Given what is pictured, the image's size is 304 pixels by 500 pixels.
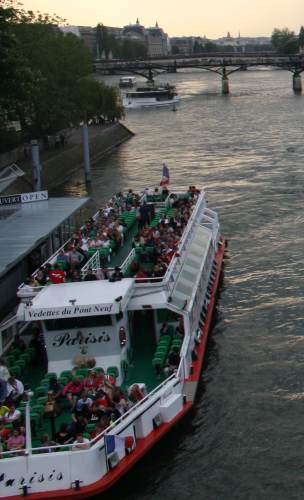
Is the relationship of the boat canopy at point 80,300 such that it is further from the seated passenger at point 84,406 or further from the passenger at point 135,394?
the seated passenger at point 84,406

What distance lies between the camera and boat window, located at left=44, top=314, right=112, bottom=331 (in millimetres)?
20000

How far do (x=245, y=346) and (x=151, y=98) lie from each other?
111749 millimetres

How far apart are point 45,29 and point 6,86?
2505 centimetres

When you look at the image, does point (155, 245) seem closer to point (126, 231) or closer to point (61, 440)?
point (126, 231)

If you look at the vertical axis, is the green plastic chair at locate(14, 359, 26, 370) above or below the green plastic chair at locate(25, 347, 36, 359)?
below

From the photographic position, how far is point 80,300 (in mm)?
20078

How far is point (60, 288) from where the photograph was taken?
21.3 metres

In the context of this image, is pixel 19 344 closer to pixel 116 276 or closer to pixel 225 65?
pixel 116 276

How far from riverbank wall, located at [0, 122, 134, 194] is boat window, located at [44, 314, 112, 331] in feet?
92.4

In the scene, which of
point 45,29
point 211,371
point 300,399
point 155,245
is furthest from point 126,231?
point 45,29

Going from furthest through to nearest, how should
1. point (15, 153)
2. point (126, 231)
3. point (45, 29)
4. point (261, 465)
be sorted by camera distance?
point (45, 29), point (15, 153), point (126, 231), point (261, 465)

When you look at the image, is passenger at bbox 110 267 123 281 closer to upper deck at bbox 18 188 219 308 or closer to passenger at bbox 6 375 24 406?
upper deck at bbox 18 188 219 308

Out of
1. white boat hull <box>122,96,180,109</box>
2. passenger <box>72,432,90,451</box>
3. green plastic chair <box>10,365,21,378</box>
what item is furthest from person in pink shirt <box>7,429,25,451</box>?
white boat hull <box>122,96,180,109</box>

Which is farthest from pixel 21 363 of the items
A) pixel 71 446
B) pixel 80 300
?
pixel 71 446
